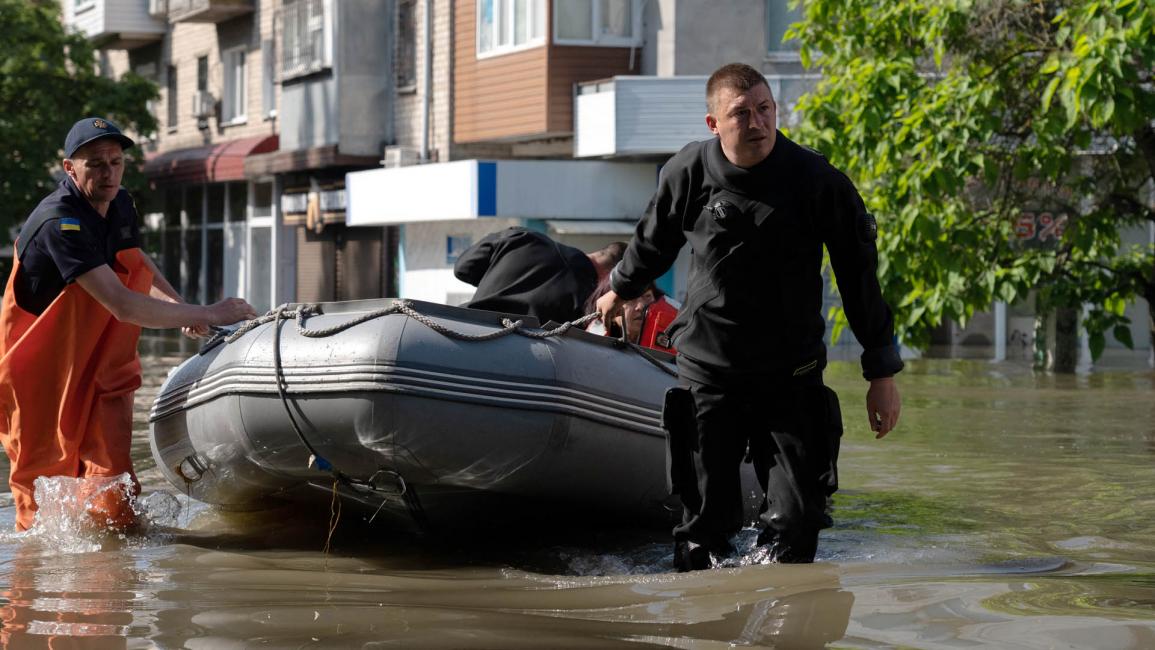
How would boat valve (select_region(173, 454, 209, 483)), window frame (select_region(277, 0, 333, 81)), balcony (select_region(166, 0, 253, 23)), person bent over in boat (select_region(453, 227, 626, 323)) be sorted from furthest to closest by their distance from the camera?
balcony (select_region(166, 0, 253, 23)) < window frame (select_region(277, 0, 333, 81)) < person bent over in boat (select_region(453, 227, 626, 323)) < boat valve (select_region(173, 454, 209, 483))

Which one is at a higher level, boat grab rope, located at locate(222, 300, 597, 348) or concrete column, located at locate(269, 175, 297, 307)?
boat grab rope, located at locate(222, 300, 597, 348)

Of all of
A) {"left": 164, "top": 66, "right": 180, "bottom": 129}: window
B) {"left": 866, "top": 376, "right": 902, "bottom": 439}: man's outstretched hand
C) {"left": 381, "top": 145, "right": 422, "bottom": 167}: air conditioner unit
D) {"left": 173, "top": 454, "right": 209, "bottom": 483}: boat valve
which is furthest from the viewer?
{"left": 164, "top": 66, "right": 180, "bottom": 129}: window

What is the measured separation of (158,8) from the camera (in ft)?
108

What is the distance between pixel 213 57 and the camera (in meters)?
32.1

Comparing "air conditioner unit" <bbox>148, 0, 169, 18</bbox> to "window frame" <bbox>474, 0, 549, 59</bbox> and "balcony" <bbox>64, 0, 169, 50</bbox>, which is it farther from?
"window frame" <bbox>474, 0, 549, 59</bbox>

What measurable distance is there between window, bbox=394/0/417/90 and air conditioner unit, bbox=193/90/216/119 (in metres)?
6.55

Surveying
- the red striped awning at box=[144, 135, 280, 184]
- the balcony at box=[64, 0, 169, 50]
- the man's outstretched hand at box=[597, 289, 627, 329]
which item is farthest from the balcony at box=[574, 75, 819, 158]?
the balcony at box=[64, 0, 169, 50]

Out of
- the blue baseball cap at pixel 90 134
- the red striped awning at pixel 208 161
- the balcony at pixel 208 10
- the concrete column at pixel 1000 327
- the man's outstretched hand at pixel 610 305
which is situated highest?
the balcony at pixel 208 10

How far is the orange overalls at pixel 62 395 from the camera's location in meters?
6.54

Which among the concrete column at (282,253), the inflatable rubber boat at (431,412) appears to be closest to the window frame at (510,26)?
the concrete column at (282,253)

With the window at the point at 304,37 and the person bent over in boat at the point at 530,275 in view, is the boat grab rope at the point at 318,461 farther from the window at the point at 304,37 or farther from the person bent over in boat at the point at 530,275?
the window at the point at 304,37

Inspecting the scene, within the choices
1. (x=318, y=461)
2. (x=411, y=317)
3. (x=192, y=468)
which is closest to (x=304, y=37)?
(x=192, y=468)

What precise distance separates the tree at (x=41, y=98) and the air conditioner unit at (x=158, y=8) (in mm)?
2204

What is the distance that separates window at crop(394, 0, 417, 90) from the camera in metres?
25.6
